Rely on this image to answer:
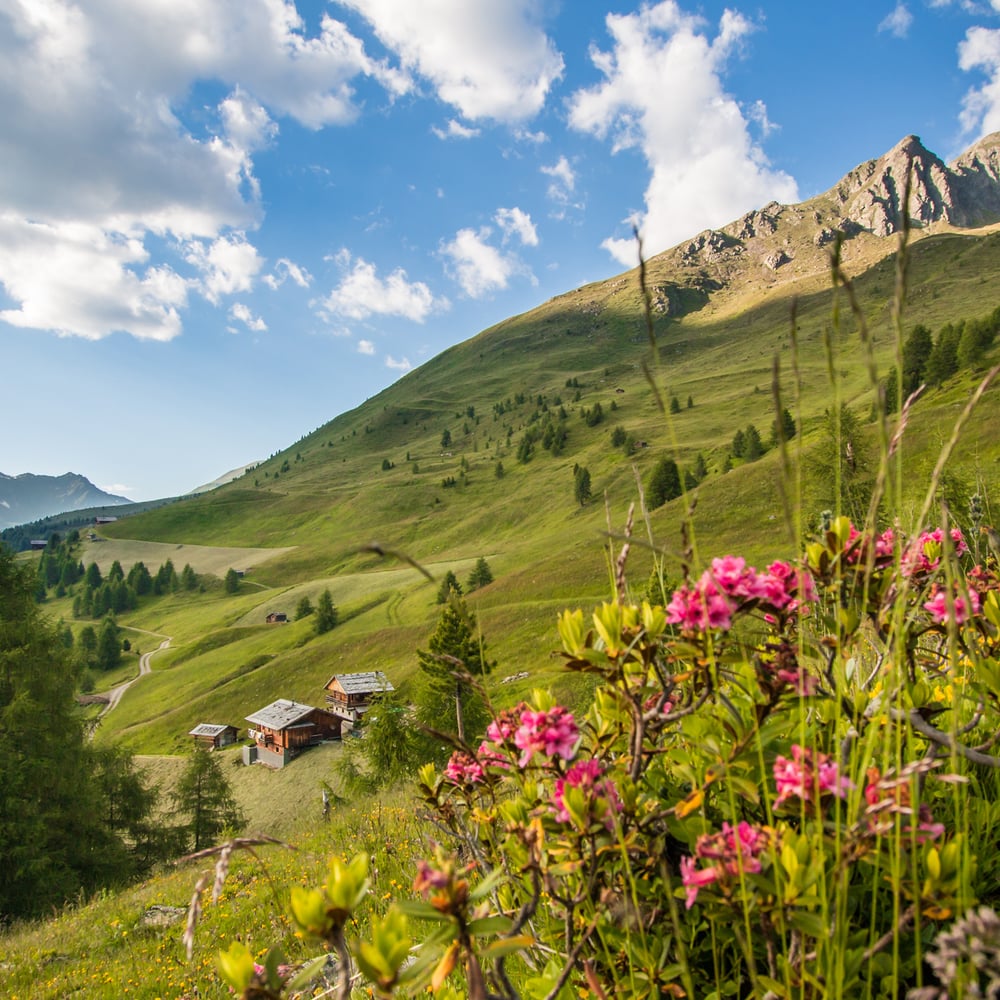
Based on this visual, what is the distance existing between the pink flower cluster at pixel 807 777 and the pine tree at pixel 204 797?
4426cm

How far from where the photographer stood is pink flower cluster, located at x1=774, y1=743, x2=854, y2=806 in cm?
174

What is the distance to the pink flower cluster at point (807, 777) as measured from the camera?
1743 mm

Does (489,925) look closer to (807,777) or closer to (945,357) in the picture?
(807,777)

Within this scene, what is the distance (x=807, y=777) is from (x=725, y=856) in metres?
0.34

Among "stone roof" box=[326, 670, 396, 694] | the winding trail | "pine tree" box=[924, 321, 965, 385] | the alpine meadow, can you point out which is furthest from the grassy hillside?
"pine tree" box=[924, 321, 965, 385]

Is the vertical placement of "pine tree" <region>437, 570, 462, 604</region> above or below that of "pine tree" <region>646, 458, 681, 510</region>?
above

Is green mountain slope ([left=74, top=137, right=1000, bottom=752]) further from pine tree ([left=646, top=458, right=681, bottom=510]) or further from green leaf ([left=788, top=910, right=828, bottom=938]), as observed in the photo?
pine tree ([left=646, top=458, right=681, bottom=510])

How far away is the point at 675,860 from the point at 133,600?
18963cm

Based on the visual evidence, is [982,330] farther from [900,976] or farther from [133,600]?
[133,600]

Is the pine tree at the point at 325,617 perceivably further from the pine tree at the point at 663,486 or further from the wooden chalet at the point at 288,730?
the pine tree at the point at 663,486

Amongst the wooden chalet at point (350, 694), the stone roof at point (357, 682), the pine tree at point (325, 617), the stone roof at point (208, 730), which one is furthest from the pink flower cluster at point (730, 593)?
the pine tree at point (325, 617)

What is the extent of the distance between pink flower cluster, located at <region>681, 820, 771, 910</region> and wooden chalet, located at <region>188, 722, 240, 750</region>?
3391 inches

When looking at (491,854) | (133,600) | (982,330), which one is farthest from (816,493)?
(133,600)

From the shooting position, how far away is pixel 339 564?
159 m
